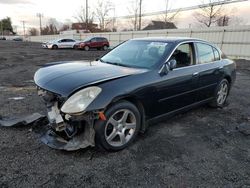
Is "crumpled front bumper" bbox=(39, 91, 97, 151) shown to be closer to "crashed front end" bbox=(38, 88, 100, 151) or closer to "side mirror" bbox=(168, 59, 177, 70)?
"crashed front end" bbox=(38, 88, 100, 151)

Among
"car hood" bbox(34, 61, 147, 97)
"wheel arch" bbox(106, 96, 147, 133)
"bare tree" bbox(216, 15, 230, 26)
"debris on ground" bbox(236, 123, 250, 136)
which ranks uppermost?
"bare tree" bbox(216, 15, 230, 26)

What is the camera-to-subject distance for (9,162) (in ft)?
9.69

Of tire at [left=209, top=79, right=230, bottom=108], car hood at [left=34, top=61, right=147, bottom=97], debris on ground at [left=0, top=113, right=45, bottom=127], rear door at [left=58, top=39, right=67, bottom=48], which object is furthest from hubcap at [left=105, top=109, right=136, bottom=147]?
rear door at [left=58, top=39, right=67, bottom=48]

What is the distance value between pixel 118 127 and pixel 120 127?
0.12 ft

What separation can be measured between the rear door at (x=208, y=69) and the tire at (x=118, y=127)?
182 cm

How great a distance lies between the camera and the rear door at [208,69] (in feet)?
15.0

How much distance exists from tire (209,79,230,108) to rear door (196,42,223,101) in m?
0.19

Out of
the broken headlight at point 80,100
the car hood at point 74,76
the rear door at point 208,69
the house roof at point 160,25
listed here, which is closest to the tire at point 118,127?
the broken headlight at point 80,100

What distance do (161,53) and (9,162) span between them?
2.74 meters

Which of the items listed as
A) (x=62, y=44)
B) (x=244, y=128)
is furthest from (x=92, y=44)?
(x=244, y=128)

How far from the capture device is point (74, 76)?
3236mm

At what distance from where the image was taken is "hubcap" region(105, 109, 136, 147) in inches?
126

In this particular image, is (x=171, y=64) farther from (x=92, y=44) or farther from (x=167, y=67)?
(x=92, y=44)

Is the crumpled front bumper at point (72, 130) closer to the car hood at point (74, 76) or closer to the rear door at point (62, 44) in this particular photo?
the car hood at point (74, 76)
